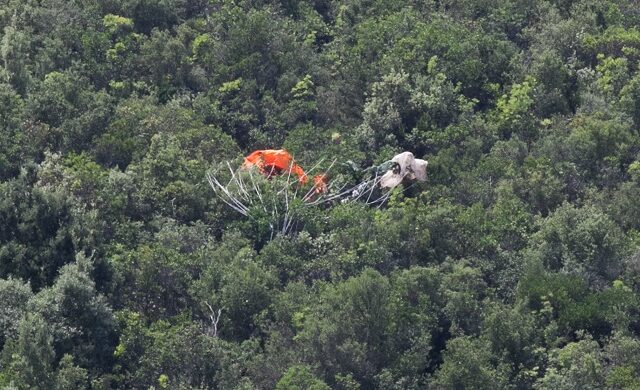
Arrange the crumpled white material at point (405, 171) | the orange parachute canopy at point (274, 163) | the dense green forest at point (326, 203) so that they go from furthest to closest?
the crumpled white material at point (405, 171) < the orange parachute canopy at point (274, 163) < the dense green forest at point (326, 203)

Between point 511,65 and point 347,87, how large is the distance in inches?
175

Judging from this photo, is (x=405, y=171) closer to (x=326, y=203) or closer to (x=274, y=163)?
(x=326, y=203)

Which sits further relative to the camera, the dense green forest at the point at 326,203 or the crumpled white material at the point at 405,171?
the crumpled white material at the point at 405,171

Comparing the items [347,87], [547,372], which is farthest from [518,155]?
[547,372]

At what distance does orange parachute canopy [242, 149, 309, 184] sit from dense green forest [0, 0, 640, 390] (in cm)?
74

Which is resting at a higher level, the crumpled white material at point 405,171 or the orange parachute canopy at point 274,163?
the crumpled white material at point 405,171

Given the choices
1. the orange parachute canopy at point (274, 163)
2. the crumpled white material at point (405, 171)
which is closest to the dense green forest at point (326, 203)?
the crumpled white material at point (405, 171)

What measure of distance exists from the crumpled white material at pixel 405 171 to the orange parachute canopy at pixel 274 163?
79.5 inches

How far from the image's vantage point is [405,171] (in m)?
51.1

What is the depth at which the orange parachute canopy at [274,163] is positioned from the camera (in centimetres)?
5097

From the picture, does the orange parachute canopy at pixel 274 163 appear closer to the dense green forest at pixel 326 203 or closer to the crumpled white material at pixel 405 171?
the dense green forest at pixel 326 203

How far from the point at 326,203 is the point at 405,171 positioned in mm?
2136

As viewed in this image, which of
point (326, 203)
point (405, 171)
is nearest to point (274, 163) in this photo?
point (326, 203)

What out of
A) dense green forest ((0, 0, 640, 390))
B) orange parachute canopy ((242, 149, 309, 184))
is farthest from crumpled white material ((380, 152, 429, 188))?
orange parachute canopy ((242, 149, 309, 184))
